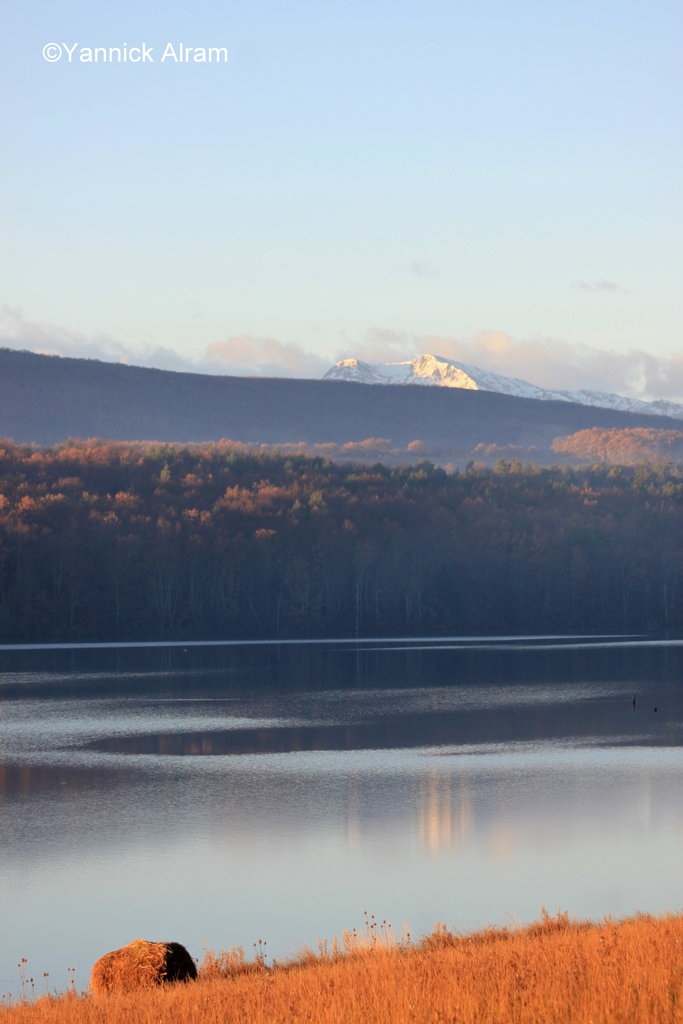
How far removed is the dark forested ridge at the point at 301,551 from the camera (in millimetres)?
123438

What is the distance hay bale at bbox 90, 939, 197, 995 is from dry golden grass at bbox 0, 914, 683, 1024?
1.11 ft

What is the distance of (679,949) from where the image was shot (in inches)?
600

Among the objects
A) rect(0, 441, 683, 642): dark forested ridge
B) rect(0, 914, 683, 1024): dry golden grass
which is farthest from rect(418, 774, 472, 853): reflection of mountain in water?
rect(0, 441, 683, 642): dark forested ridge

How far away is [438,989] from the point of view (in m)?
14.0

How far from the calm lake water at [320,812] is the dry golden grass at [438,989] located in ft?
11.7

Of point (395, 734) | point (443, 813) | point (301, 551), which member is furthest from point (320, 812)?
point (301, 551)

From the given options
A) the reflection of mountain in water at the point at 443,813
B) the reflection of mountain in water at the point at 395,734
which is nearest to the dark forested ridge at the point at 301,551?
the reflection of mountain in water at the point at 395,734

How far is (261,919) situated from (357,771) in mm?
17065

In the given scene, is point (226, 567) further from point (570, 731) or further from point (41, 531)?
point (570, 731)

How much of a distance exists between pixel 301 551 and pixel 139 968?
120567 millimetres

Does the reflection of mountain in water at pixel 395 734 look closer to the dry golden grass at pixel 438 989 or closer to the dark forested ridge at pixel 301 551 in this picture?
the dry golden grass at pixel 438 989

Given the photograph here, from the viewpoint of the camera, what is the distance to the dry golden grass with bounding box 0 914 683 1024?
1266 centimetres

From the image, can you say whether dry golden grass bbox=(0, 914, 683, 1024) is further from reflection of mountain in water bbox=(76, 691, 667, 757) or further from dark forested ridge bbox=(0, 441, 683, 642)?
dark forested ridge bbox=(0, 441, 683, 642)

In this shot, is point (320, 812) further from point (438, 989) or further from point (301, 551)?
point (301, 551)
